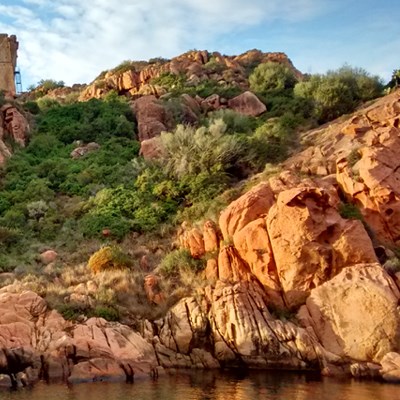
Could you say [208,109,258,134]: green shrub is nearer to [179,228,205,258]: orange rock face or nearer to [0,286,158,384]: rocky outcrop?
[179,228,205,258]: orange rock face

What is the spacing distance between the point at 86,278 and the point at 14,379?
7.09 metres

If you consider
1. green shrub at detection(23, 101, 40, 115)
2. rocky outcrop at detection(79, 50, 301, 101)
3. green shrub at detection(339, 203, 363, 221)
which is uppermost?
rocky outcrop at detection(79, 50, 301, 101)

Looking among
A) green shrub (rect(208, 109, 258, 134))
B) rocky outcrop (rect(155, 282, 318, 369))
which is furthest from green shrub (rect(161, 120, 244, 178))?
rocky outcrop (rect(155, 282, 318, 369))

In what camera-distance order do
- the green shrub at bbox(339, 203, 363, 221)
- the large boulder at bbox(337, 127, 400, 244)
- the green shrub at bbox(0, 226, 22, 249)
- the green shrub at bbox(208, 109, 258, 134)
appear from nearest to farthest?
the green shrub at bbox(339, 203, 363, 221) → the large boulder at bbox(337, 127, 400, 244) → the green shrub at bbox(0, 226, 22, 249) → the green shrub at bbox(208, 109, 258, 134)

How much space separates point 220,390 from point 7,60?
4842 centimetres

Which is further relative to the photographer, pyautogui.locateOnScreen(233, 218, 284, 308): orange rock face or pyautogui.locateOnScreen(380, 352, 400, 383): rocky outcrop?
pyautogui.locateOnScreen(233, 218, 284, 308): orange rock face

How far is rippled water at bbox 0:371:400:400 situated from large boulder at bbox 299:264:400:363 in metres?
1.90

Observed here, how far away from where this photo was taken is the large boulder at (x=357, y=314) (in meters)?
19.6

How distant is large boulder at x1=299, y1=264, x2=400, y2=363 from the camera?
19.6m

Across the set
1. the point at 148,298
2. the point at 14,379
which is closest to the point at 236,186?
the point at 148,298

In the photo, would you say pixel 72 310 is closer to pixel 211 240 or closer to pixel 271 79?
pixel 211 240

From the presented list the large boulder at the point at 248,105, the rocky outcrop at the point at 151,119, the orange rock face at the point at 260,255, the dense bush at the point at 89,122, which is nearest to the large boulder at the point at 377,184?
the orange rock face at the point at 260,255

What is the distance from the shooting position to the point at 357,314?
20188mm

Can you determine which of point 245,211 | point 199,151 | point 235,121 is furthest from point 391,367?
point 235,121
